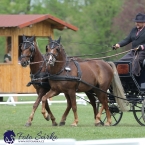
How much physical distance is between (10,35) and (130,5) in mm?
21455

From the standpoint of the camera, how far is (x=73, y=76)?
12805 millimetres

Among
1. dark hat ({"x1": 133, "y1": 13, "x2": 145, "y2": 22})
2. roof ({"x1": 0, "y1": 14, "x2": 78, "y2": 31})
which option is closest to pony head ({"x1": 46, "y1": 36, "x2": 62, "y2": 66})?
dark hat ({"x1": 133, "y1": 13, "x2": 145, "y2": 22})

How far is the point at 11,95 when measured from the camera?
860 inches

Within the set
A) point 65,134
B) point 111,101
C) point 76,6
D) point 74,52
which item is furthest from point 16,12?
→ point 65,134

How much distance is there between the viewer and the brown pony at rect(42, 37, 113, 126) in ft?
41.3

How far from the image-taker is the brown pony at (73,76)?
12.6m

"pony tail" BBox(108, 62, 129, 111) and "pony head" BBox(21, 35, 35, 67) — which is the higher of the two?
"pony head" BBox(21, 35, 35, 67)

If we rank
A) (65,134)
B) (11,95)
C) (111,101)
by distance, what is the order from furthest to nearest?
(11,95) → (111,101) → (65,134)

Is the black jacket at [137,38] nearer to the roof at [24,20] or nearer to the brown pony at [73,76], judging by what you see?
the brown pony at [73,76]

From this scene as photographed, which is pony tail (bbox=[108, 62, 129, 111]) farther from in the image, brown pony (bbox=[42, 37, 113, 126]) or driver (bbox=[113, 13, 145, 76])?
driver (bbox=[113, 13, 145, 76])

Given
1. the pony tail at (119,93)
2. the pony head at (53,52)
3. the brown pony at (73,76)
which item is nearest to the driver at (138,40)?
the pony tail at (119,93)

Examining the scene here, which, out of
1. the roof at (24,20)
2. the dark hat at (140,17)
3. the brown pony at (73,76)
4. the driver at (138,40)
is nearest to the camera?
the brown pony at (73,76)

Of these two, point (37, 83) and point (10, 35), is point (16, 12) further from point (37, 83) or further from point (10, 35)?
point (37, 83)

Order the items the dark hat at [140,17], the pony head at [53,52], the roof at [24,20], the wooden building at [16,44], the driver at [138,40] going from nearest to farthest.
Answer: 1. the pony head at [53,52]
2. the driver at [138,40]
3. the dark hat at [140,17]
4. the roof at [24,20]
5. the wooden building at [16,44]
